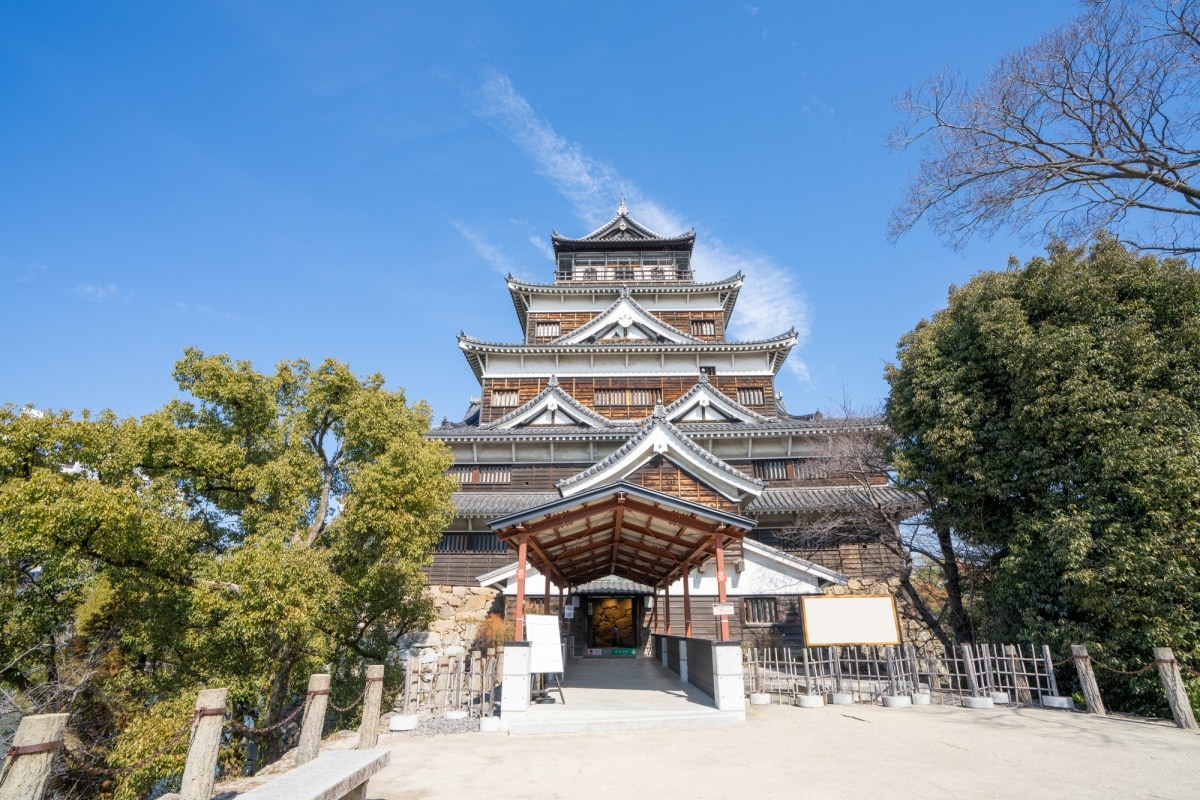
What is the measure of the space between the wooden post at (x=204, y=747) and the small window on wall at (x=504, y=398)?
2180cm

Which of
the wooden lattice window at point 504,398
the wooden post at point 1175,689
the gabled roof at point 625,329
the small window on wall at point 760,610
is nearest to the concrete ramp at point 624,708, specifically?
the small window on wall at point 760,610

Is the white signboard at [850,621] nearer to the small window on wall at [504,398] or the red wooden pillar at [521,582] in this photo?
the red wooden pillar at [521,582]

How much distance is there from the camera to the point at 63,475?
9141 mm

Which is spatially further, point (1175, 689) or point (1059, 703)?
point (1059, 703)

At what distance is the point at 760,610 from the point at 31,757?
1685 centimetres

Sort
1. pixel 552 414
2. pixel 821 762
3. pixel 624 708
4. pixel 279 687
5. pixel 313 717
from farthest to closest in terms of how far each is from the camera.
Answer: pixel 552 414 < pixel 279 687 < pixel 624 708 < pixel 313 717 < pixel 821 762

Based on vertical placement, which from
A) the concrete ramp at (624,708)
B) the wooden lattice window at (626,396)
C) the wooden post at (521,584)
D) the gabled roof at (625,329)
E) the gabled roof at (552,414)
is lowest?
the concrete ramp at (624,708)

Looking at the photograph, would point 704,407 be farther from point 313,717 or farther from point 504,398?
point 313,717

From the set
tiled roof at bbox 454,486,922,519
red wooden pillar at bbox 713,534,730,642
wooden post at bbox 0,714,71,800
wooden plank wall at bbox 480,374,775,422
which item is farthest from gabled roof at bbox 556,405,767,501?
wooden post at bbox 0,714,71,800

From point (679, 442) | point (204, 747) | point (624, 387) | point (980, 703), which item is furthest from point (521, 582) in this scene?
point (624, 387)

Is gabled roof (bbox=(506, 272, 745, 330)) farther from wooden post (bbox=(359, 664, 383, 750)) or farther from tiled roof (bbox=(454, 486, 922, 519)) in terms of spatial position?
wooden post (bbox=(359, 664, 383, 750))

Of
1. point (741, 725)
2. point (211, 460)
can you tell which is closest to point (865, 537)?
point (741, 725)

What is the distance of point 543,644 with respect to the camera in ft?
30.9

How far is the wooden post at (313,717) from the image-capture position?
21.7 feet
